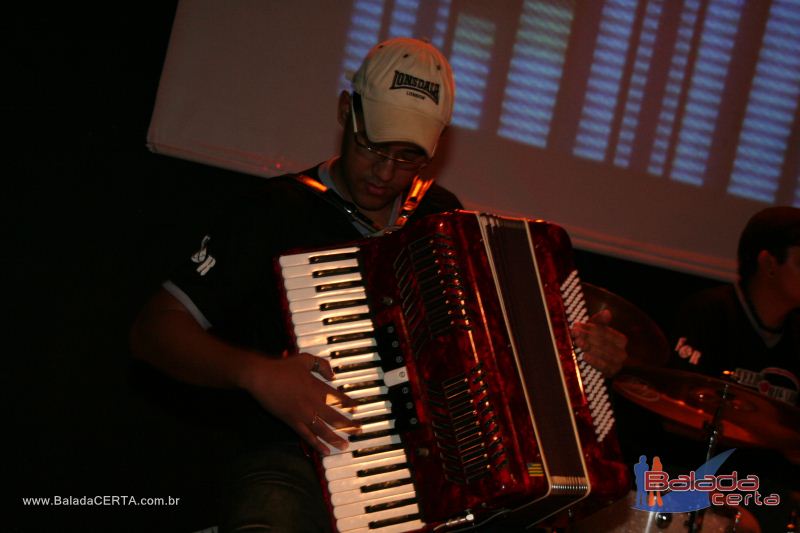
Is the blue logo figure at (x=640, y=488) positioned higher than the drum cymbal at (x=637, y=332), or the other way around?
the drum cymbal at (x=637, y=332)

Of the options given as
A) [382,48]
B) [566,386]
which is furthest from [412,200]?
[566,386]

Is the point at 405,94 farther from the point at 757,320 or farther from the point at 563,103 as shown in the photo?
the point at 757,320

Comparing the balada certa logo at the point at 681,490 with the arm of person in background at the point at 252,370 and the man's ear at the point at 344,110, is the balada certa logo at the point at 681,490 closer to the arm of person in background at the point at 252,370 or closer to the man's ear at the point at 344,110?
the arm of person in background at the point at 252,370

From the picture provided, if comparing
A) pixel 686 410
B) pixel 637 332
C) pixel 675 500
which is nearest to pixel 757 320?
pixel 686 410

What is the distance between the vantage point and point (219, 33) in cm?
296

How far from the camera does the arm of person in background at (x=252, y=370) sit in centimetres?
157

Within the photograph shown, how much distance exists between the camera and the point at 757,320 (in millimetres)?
3053

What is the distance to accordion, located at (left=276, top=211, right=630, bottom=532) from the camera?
5.15 ft

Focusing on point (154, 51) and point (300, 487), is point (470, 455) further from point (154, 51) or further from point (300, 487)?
point (154, 51)

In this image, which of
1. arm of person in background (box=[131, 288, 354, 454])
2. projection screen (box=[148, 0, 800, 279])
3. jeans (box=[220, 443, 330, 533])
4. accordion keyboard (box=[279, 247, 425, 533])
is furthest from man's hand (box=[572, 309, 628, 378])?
projection screen (box=[148, 0, 800, 279])

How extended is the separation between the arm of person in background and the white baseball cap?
0.62m

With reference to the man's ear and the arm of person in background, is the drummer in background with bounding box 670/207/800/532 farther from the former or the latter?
the arm of person in background

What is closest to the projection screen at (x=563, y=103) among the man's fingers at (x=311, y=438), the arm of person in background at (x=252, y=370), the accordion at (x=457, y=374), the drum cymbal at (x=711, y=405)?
the drum cymbal at (x=711, y=405)

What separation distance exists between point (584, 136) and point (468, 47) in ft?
2.02
